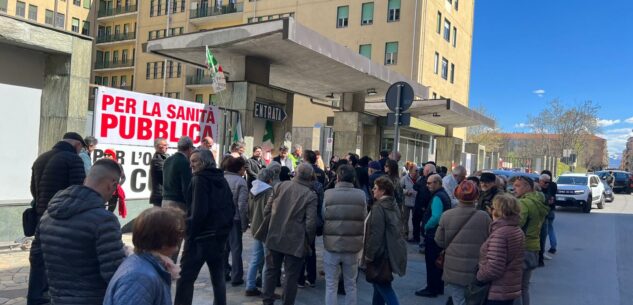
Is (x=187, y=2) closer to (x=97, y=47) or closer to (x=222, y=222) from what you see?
(x=97, y=47)

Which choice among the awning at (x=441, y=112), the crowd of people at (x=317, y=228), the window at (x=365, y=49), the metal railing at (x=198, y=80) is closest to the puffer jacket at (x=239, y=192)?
the crowd of people at (x=317, y=228)

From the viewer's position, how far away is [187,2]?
49.9 metres

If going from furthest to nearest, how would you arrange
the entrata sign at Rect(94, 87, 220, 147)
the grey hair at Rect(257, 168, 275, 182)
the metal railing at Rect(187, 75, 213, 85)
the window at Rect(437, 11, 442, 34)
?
the metal railing at Rect(187, 75, 213, 85)
the window at Rect(437, 11, 442, 34)
the entrata sign at Rect(94, 87, 220, 147)
the grey hair at Rect(257, 168, 275, 182)

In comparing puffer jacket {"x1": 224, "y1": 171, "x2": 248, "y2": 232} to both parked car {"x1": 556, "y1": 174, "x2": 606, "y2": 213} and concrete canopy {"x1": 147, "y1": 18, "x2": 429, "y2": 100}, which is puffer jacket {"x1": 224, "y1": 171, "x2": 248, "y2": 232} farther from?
parked car {"x1": 556, "y1": 174, "x2": 606, "y2": 213}

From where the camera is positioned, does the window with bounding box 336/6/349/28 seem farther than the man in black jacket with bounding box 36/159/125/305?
Yes

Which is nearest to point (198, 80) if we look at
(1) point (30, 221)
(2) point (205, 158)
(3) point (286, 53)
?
(3) point (286, 53)

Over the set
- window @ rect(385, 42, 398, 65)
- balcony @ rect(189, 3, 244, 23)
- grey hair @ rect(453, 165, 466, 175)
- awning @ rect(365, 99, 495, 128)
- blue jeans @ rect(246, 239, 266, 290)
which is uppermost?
balcony @ rect(189, 3, 244, 23)

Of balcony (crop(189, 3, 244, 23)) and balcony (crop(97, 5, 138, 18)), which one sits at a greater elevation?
balcony (crop(97, 5, 138, 18))

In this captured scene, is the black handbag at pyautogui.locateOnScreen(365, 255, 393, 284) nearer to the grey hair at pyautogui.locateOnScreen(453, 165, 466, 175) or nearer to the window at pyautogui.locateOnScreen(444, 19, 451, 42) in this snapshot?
the grey hair at pyautogui.locateOnScreen(453, 165, 466, 175)

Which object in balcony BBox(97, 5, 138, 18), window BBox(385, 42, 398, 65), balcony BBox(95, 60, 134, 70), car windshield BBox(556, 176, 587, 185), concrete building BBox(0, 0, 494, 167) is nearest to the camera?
concrete building BBox(0, 0, 494, 167)

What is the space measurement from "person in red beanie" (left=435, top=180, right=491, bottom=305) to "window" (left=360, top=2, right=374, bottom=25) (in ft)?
110

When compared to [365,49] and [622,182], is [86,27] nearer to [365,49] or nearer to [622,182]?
[365,49]

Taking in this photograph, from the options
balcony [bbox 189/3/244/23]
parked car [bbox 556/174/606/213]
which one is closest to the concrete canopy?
parked car [bbox 556/174/606/213]

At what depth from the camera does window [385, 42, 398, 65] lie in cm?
3544
